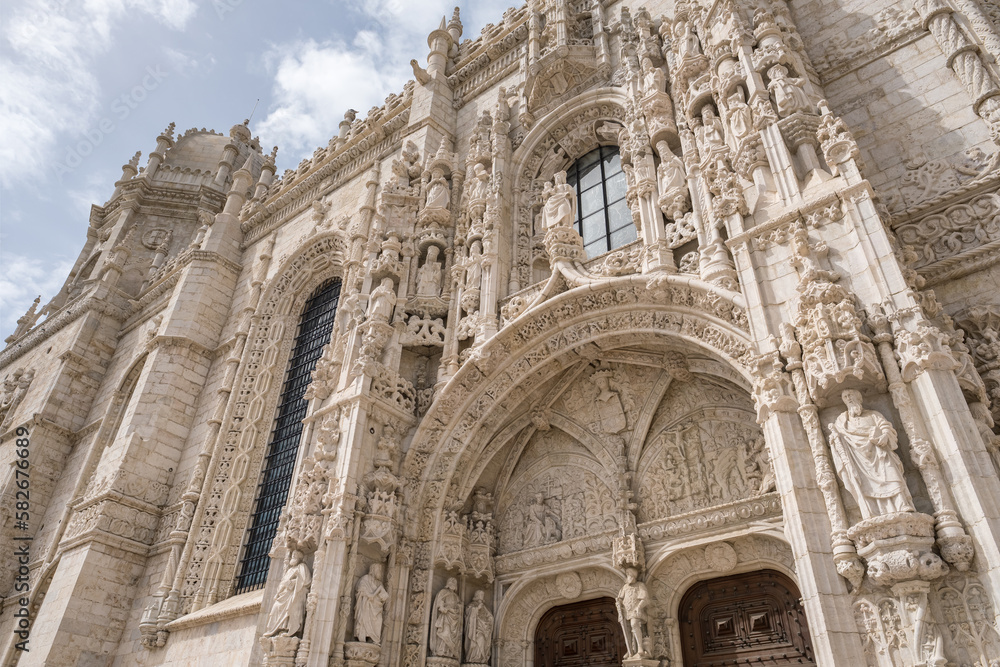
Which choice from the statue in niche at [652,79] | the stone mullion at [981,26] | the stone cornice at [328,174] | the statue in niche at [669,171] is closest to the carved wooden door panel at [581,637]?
the statue in niche at [669,171]

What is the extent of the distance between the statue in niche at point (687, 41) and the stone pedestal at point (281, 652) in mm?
8766

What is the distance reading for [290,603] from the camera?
759cm

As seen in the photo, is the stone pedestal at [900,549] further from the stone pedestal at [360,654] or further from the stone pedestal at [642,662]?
the stone pedestal at [360,654]

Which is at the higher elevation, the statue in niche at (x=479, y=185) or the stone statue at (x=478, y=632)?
the statue in niche at (x=479, y=185)

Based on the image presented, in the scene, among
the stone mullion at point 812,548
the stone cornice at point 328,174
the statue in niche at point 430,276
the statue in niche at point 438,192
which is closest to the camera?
the stone mullion at point 812,548

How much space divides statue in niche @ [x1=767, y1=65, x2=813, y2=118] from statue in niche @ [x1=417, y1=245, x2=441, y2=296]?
17.8 feet

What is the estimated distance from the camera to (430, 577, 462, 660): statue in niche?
7.83 m

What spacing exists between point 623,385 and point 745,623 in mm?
3102

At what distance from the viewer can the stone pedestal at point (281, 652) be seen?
7191 millimetres

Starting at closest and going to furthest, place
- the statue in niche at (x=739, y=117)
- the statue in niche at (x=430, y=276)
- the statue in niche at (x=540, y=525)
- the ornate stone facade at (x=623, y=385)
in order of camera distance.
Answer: the ornate stone facade at (x=623, y=385) < the statue in niche at (x=739, y=117) < the statue in niche at (x=540, y=525) < the statue in niche at (x=430, y=276)

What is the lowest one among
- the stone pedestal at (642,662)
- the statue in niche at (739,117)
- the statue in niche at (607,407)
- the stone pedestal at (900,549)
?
the stone pedestal at (642,662)

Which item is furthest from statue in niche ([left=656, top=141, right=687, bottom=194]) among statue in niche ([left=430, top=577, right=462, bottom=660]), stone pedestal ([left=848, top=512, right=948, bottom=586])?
statue in niche ([left=430, top=577, right=462, bottom=660])

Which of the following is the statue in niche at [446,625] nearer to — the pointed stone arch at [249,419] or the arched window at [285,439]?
the arched window at [285,439]

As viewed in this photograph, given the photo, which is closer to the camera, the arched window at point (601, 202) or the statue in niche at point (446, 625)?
the statue in niche at point (446, 625)
